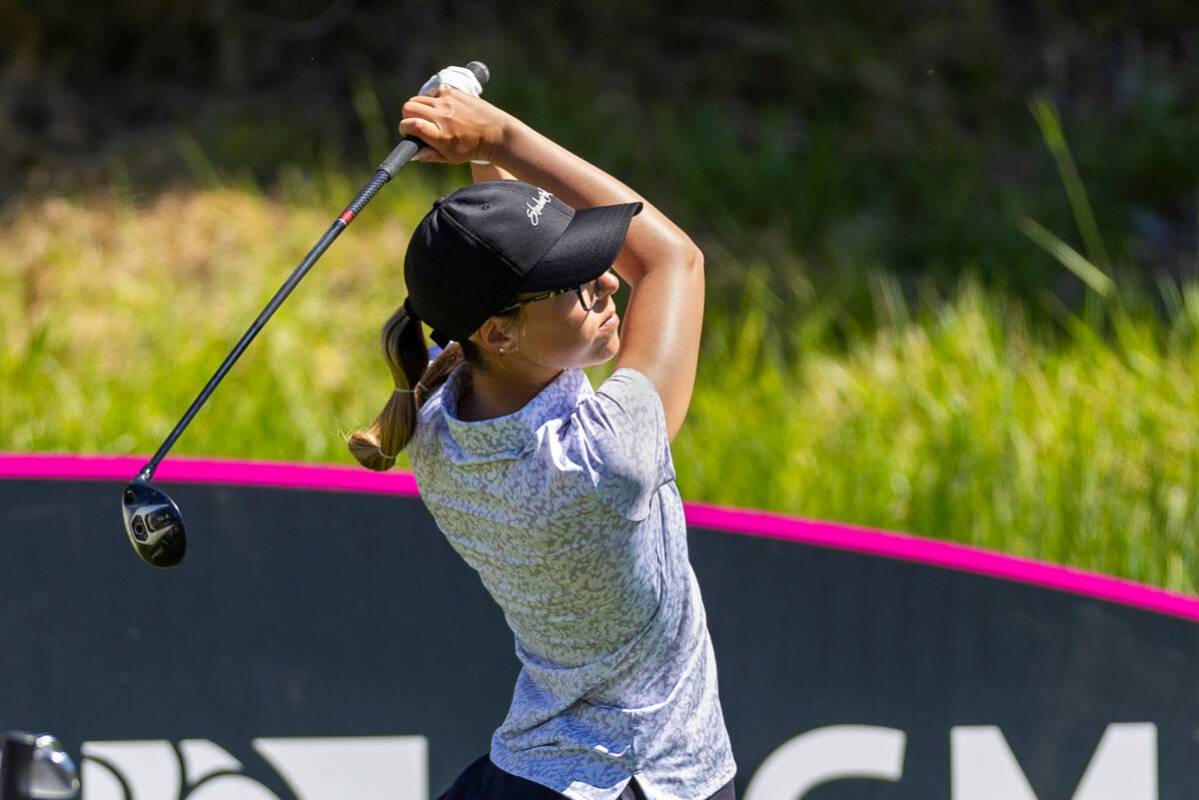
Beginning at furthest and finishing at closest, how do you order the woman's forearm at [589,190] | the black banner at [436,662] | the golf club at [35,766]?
1. the black banner at [436,662]
2. the woman's forearm at [589,190]
3. the golf club at [35,766]

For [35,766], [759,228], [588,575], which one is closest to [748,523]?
[588,575]

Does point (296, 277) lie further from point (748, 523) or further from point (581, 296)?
point (748, 523)

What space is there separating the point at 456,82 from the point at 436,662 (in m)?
1.49

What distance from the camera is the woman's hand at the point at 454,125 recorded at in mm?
2340

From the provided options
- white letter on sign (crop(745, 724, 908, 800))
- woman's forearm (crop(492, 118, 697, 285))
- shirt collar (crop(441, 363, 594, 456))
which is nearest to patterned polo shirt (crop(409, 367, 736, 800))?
shirt collar (crop(441, 363, 594, 456))

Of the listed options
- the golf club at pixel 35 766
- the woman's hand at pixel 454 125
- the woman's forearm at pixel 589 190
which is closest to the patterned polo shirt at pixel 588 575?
the woman's forearm at pixel 589 190

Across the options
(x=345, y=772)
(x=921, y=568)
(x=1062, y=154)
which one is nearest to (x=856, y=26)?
(x=1062, y=154)

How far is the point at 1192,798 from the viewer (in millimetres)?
3510

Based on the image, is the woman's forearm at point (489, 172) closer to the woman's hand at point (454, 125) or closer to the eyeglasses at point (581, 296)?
the woman's hand at point (454, 125)

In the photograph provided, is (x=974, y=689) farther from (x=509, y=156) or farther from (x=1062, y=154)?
(x=1062, y=154)

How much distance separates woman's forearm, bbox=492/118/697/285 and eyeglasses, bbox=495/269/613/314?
187 mm

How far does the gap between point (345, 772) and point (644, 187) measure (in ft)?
13.8

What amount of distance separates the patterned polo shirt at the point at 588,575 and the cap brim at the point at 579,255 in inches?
6.0

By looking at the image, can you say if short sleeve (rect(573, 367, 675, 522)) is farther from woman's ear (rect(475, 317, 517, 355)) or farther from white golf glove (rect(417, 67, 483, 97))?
white golf glove (rect(417, 67, 483, 97))
